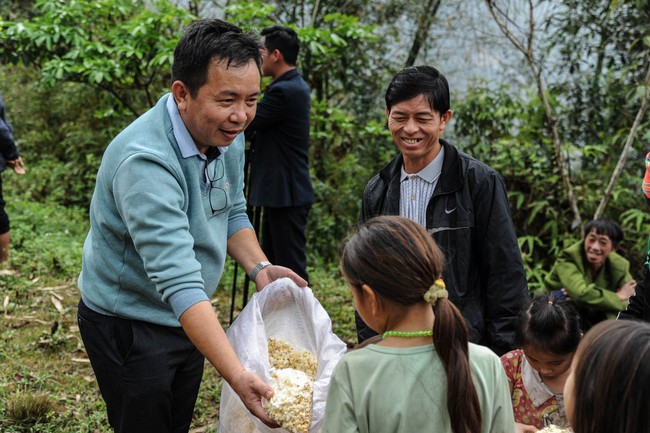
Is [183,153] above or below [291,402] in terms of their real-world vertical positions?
above

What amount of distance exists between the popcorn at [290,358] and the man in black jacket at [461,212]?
609 millimetres

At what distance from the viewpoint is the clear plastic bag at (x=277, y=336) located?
7.77 feet

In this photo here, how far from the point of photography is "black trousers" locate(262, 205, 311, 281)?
17.6 feet

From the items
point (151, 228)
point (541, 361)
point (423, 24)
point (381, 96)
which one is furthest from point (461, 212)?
point (423, 24)

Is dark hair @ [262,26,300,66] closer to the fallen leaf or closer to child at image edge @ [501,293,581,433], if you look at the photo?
the fallen leaf

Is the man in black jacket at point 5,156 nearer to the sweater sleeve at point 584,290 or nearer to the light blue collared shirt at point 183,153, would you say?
the light blue collared shirt at point 183,153

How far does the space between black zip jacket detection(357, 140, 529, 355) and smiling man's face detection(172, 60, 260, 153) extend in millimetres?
938

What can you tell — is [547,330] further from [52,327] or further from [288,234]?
[52,327]

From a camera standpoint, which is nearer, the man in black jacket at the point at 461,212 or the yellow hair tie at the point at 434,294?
the yellow hair tie at the point at 434,294

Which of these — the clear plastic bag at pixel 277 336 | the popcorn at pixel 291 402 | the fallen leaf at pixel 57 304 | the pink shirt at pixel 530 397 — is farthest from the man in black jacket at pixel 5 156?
the pink shirt at pixel 530 397

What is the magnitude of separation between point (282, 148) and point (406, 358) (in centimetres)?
354

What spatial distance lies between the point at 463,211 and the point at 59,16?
17.2 feet

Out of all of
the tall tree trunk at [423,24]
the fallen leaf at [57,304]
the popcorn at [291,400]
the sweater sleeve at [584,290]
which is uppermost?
the tall tree trunk at [423,24]

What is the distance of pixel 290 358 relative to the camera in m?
2.62
